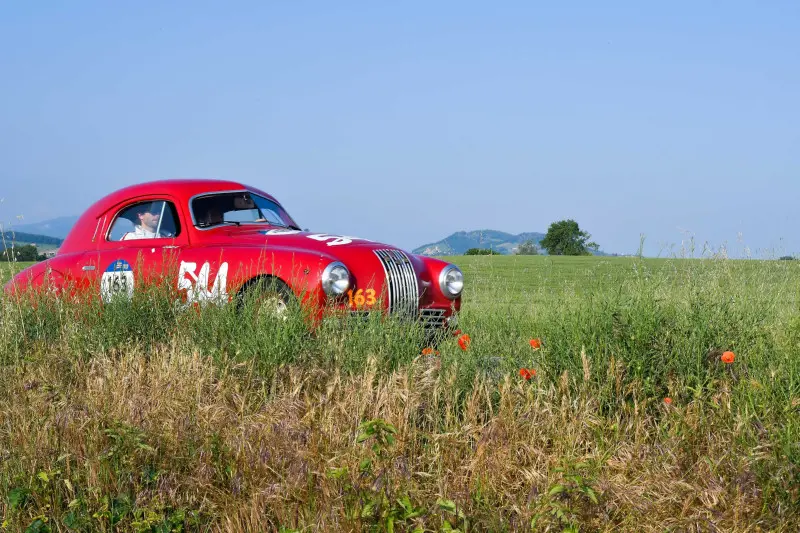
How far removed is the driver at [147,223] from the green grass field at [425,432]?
7.95 ft

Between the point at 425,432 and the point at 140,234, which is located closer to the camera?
the point at 425,432

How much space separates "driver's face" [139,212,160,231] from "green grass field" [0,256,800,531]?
8.09 ft

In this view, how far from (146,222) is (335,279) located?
104 inches

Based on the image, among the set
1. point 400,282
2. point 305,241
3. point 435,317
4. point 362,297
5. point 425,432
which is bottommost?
point 425,432

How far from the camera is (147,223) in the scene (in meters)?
8.32

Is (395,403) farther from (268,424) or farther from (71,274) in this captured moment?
(71,274)

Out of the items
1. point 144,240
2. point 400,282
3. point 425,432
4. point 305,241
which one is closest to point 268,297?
point 305,241

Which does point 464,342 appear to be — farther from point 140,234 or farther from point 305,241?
point 140,234

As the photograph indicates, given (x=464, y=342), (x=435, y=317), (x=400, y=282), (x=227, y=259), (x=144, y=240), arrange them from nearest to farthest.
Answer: (x=464, y=342) → (x=227, y=259) → (x=400, y=282) → (x=435, y=317) → (x=144, y=240)

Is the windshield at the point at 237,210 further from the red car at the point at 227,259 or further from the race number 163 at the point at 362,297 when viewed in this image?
the race number 163 at the point at 362,297

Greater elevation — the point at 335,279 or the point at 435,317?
Result: the point at 335,279

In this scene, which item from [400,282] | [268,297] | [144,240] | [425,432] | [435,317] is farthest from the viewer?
[144,240]

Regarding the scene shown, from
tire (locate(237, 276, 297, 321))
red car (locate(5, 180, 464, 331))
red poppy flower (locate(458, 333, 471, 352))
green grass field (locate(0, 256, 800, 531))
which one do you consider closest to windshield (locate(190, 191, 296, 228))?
red car (locate(5, 180, 464, 331))

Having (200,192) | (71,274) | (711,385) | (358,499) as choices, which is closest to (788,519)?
(711,385)
